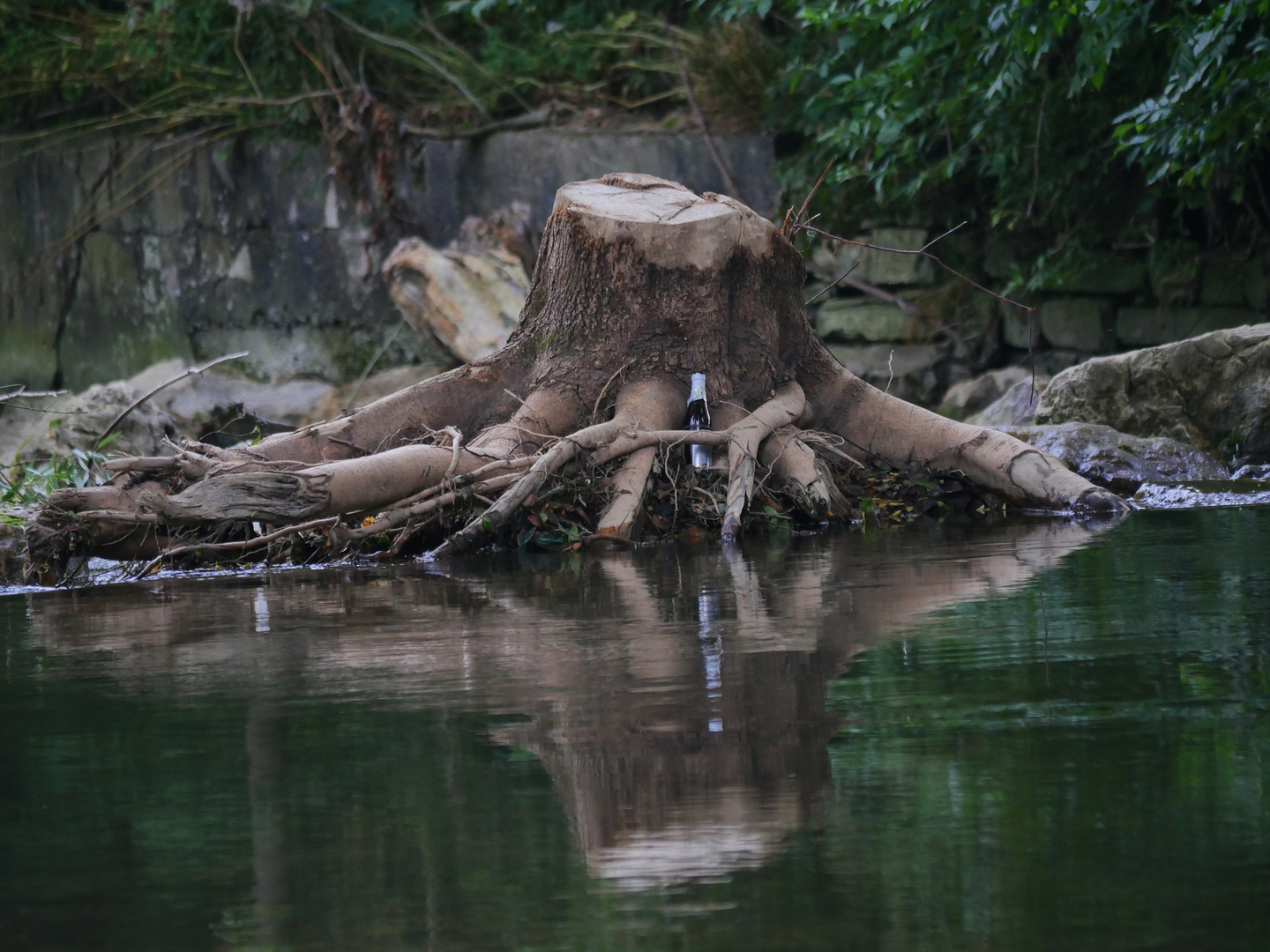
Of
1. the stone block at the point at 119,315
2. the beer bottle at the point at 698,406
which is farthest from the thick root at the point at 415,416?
the stone block at the point at 119,315

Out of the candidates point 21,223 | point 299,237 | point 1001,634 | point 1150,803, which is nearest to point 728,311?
point 1001,634

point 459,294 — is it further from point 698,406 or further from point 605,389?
point 698,406

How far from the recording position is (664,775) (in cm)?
205

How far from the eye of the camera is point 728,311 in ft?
20.9

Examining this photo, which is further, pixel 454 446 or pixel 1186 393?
pixel 1186 393

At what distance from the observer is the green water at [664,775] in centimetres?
155

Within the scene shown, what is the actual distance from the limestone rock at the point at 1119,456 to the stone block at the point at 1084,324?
3992 millimetres

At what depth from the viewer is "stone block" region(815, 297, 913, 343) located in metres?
11.5

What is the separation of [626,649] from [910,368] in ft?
28.3

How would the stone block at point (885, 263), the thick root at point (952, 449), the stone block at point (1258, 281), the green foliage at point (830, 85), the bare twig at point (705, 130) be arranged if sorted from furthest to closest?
the bare twig at point (705, 130) → the stone block at point (885, 263) → the stone block at point (1258, 281) → the green foliage at point (830, 85) → the thick root at point (952, 449)

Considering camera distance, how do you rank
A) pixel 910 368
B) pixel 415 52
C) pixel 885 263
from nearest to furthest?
pixel 910 368
pixel 885 263
pixel 415 52

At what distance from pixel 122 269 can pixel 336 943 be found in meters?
13.0

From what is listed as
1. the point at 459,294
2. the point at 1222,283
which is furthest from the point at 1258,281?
the point at 459,294

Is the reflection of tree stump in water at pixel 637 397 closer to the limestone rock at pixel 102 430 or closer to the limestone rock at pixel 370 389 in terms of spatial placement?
the limestone rock at pixel 102 430
